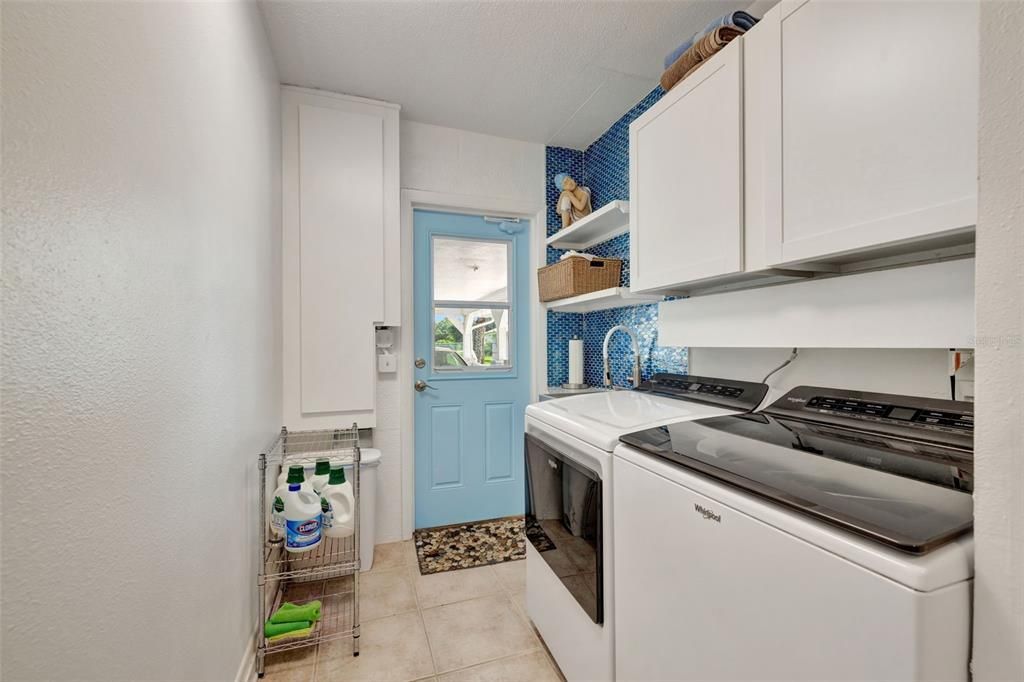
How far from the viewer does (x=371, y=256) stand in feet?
7.52

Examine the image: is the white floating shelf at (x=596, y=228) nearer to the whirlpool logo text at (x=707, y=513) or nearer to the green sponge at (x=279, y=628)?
the whirlpool logo text at (x=707, y=513)

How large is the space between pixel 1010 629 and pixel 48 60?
1403 millimetres

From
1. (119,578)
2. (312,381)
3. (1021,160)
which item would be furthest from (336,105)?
(1021,160)

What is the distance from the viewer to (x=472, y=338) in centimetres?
277

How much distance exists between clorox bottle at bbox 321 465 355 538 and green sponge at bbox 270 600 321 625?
0.28 meters

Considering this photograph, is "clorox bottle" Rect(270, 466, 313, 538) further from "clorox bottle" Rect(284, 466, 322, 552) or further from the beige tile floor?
the beige tile floor

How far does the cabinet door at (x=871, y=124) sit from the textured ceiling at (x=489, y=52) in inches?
31.4

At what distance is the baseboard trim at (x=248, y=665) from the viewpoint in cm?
137

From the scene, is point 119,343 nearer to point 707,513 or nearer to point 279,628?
point 707,513

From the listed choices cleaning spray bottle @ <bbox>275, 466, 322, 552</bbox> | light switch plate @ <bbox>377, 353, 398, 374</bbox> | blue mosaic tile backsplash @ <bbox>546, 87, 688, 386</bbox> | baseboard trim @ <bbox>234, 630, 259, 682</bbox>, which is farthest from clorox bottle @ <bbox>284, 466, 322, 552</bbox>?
blue mosaic tile backsplash @ <bbox>546, 87, 688, 386</bbox>

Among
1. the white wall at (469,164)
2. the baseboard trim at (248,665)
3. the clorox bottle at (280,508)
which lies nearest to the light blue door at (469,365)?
the white wall at (469,164)

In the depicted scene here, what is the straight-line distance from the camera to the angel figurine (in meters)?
2.56

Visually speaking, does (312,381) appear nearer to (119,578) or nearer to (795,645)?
(119,578)

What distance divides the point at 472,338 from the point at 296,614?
5.50ft
